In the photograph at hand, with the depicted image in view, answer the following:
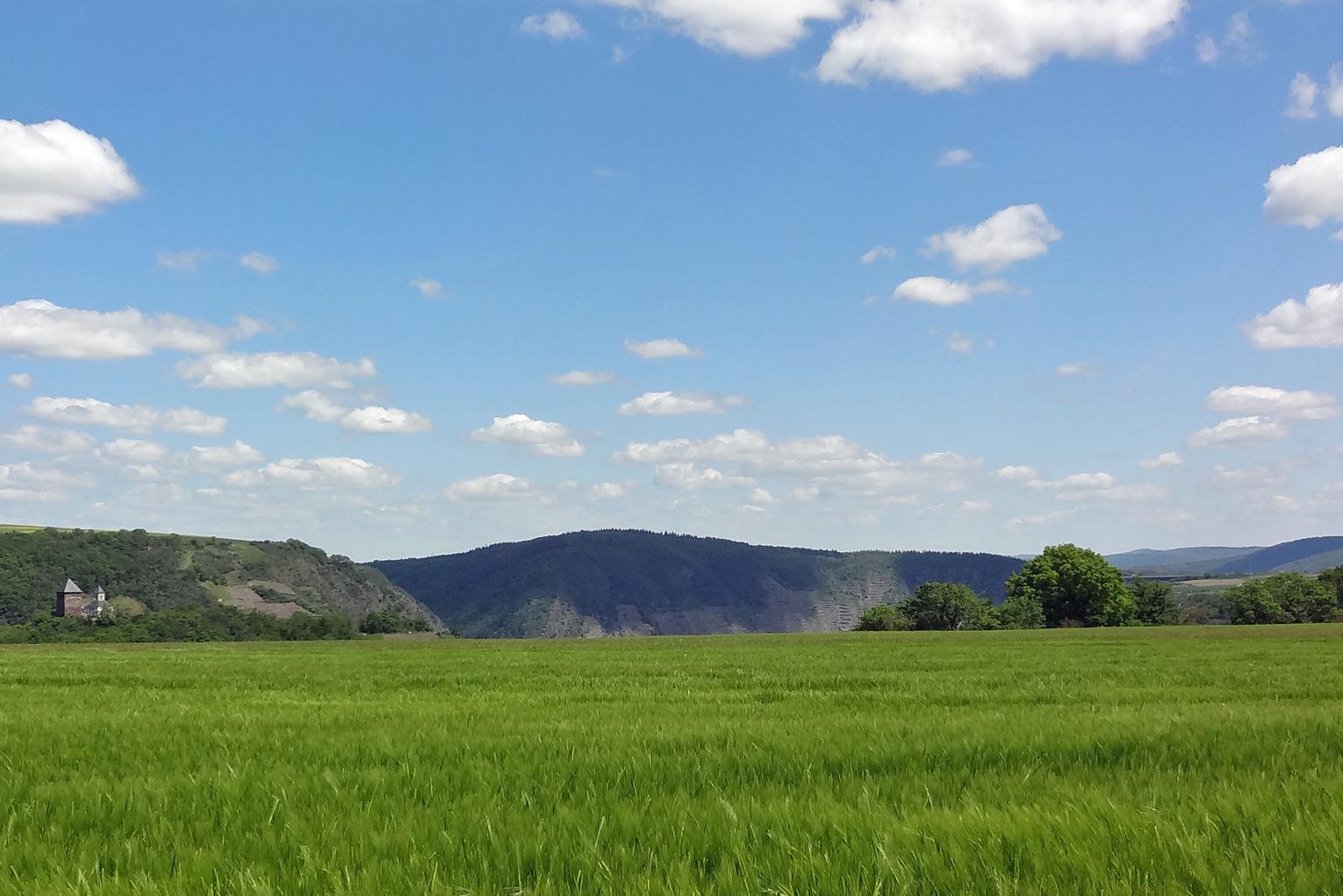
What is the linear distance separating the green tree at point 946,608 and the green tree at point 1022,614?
1357 cm

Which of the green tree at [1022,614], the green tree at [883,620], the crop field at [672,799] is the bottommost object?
the green tree at [883,620]

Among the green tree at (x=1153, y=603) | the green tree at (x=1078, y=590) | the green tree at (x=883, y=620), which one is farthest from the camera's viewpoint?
the green tree at (x=883, y=620)

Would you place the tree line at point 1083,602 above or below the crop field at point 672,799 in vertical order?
below

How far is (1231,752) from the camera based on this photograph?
297 inches

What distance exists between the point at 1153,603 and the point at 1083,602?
1920 cm

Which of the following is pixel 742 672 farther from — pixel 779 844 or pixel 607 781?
pixel 779 844

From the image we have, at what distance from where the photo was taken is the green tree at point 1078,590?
132 meters

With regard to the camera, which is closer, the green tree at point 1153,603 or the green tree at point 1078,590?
the green tree at point 1078,590

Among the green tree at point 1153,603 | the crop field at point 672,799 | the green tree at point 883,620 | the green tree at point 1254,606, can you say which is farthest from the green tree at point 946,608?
the crop field at point 672,799

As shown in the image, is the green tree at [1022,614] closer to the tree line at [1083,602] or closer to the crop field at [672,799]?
the tree line at [1083,602]

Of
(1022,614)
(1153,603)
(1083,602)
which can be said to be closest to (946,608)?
(1022,614)

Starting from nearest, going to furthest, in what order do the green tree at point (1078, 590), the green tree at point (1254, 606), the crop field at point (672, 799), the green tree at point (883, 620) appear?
the crop field at point (672, 799) < the green tree at point (1078, 590) < the green tree at point (1254, 606) < the green tree at point (883, 620)

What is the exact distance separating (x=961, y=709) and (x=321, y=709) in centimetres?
931

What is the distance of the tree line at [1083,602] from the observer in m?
133
